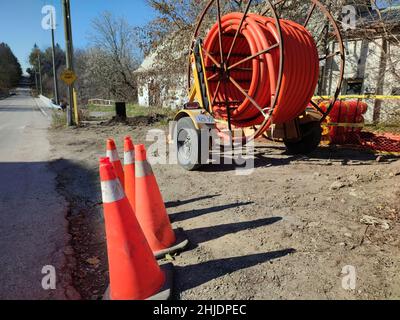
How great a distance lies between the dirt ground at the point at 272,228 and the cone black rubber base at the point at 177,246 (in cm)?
7

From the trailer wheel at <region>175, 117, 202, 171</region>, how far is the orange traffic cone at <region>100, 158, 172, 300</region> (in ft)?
10.9

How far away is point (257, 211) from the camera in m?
4.00

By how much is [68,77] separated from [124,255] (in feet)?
42.4

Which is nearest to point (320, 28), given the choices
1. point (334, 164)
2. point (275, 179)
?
point (334, 164)

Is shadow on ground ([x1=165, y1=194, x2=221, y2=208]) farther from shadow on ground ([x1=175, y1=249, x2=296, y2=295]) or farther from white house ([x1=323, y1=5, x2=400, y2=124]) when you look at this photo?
white house ([x1=323, y1=5, x2=400, y2=124])

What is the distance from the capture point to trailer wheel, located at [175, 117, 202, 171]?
18.9 feet

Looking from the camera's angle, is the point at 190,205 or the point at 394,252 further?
the point at 190,205

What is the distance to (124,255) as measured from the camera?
2.44m

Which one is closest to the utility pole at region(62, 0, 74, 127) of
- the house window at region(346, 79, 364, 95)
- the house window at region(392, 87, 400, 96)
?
the house window at region(346, 79, 364, 95)
